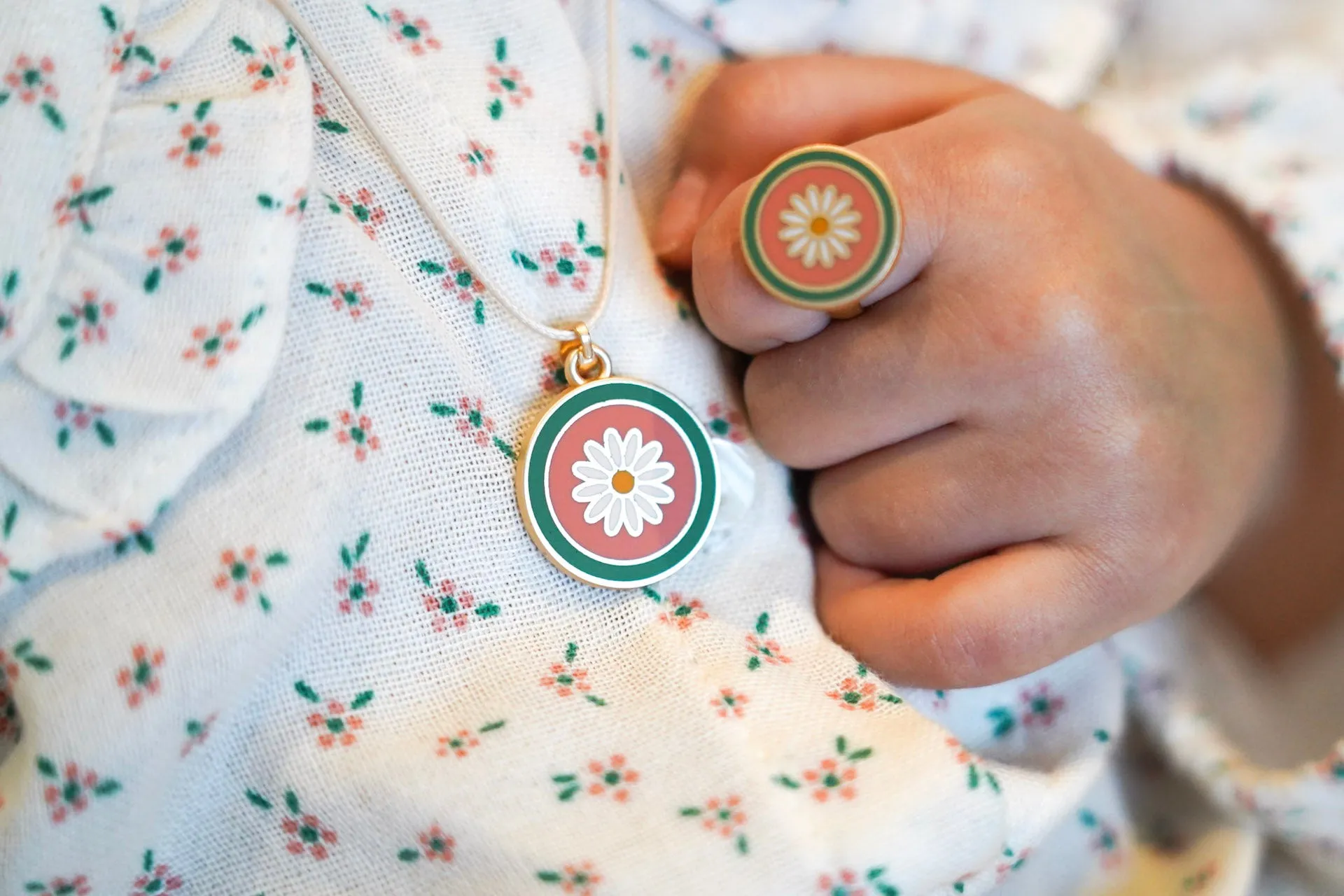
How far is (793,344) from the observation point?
2.47 ft

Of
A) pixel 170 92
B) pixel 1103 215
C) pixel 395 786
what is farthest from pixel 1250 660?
pixel 170 92

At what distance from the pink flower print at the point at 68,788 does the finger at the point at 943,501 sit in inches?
20.1

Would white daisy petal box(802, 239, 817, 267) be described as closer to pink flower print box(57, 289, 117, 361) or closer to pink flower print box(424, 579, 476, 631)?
pink flower print box(424, 579, 476, 631)

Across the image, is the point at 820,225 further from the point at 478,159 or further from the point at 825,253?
the point at 478,159

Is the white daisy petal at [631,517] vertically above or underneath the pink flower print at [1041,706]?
above

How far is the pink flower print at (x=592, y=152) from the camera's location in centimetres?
75

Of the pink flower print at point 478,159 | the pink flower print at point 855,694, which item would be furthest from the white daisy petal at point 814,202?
the pink flower print at point 855,694

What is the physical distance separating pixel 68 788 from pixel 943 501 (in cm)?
58

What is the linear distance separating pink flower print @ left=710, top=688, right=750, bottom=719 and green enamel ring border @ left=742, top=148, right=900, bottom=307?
257 millimetres

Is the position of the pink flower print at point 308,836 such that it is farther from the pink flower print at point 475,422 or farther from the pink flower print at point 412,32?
the pink flower print at point 412,32

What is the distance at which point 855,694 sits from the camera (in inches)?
27.6

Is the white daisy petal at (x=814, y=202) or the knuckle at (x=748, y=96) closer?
the white daisy petal at (x=814, y=202)

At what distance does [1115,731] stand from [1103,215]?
419 millimetres

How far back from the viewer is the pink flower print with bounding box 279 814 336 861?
0.65 meters
